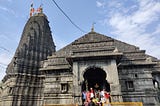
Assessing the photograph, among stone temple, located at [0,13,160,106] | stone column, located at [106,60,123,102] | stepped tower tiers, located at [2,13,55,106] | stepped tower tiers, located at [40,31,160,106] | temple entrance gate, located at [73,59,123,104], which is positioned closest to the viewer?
stone column, located at [106,60,123,102]

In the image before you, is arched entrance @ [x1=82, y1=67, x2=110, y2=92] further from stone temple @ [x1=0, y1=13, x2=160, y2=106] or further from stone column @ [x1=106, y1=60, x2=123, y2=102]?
stone column @ [x1=106, y1=60, x2=123, y2=102]

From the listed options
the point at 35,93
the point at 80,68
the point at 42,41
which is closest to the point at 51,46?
the point at 42,41

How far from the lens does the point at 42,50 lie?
1064 inches

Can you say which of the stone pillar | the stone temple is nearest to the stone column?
the stone temple

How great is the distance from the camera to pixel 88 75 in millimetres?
17656

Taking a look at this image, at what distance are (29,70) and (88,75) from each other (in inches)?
435

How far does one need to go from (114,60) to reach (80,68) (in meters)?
3.51

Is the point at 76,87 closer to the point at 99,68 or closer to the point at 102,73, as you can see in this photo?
the point at 99,68

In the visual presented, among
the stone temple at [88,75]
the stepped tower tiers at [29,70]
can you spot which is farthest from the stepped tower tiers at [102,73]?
the stepped tower tiers at [29,70]

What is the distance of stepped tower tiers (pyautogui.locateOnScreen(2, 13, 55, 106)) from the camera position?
2120cm

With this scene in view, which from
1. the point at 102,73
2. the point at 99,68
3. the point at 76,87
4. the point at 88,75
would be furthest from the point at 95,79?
the point at 76,87

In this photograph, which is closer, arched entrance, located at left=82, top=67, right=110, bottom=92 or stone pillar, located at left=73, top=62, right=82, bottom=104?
stone pillar, located at left=73, top=62, right=82, bottom=104

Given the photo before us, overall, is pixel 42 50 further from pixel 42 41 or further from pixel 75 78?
pixel 75 78

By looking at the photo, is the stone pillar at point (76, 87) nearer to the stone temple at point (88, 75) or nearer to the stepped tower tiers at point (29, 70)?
the stone temple at point (88, 75)
